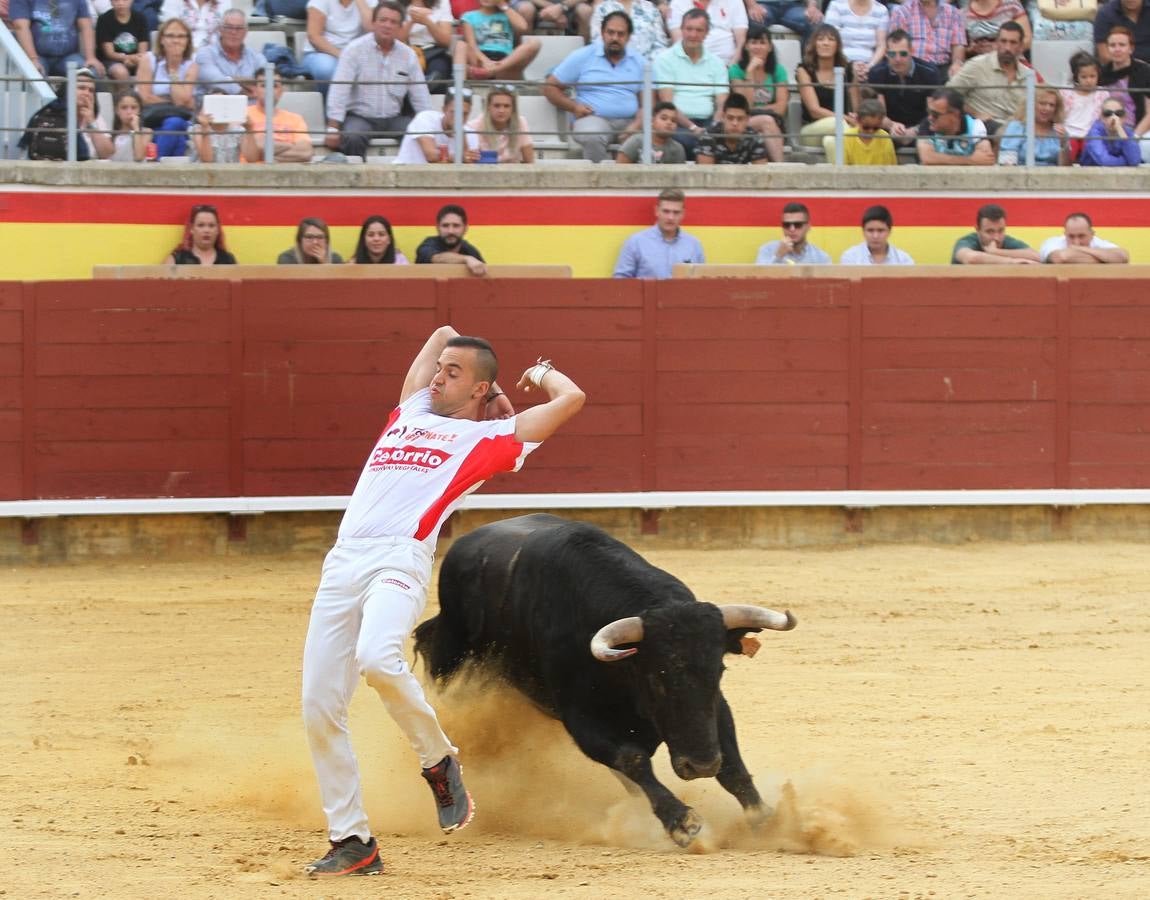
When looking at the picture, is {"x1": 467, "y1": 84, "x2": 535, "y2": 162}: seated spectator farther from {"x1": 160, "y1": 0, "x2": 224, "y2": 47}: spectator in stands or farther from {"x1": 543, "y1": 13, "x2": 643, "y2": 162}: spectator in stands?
{"x1": 160, "y1": 0, "x2": 224, "y2": 47}: spectator in stands

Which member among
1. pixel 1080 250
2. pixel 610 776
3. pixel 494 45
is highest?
pixel 494 45

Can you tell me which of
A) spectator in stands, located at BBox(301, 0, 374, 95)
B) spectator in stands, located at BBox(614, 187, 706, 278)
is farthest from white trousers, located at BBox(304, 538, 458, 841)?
spectator in stands, located at BBox(301, 0, 374, 95)

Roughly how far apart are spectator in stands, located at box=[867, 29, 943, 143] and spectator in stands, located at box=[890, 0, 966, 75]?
0.76 feet

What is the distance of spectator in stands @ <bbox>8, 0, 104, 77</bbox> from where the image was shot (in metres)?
11.9

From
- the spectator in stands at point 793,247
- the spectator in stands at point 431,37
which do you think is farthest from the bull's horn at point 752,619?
the spectator in stands at point 431,37

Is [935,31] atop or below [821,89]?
atop

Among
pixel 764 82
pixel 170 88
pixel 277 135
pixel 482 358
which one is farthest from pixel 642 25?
pixel 482 358

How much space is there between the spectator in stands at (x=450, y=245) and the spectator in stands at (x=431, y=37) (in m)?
1.28

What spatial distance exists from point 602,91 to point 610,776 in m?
7.22

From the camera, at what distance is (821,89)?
1228cm

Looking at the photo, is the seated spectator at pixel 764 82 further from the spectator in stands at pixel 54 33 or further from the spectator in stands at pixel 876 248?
the spectator in stands at pixel 54 33

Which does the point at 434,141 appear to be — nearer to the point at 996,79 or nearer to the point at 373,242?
the point at 373,242

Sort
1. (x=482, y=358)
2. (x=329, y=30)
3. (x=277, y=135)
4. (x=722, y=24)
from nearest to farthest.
Result: (x=482, y=358) → (x=277, y=135) → (x=329, y=30) → (x=722, y=24)

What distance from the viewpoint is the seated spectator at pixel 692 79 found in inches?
479
